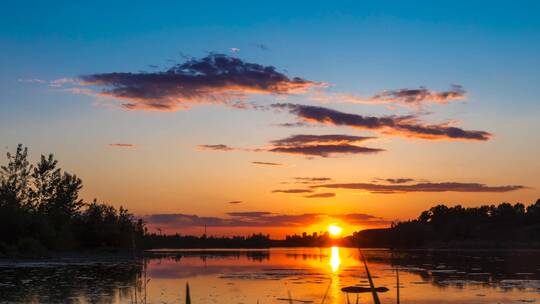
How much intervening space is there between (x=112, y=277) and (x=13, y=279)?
7.27 m

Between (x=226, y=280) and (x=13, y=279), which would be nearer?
(x=13, y=279)

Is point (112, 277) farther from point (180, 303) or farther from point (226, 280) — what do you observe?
point (180, 303)

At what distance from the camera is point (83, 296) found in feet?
108

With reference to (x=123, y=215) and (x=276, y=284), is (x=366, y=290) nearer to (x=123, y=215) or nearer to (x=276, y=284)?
(x=276, y=284)

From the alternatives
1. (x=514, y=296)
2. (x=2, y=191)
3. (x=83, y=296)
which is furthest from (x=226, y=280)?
(x=2, y=191)

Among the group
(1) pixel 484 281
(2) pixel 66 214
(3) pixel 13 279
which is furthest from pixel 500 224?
(3) pixel 13 279

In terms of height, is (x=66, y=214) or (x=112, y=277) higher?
(x=66, y=214)

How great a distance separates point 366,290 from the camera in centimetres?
3841

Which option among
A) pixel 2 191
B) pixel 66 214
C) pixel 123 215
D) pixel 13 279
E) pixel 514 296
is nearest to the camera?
pixel 514 296

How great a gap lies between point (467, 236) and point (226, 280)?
525 ft

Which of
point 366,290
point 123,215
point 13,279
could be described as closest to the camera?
point 366,290

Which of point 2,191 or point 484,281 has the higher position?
point 2,191

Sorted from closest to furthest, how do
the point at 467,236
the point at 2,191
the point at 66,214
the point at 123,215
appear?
the point at 2,191, the point at 66,214, the point at 123,215, the point at 467,236

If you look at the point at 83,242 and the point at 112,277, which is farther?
the point at 83,242
